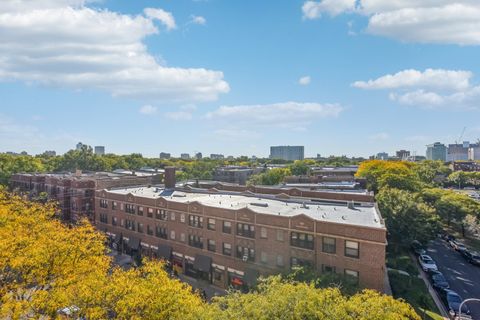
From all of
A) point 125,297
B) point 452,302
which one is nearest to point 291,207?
point 452,302

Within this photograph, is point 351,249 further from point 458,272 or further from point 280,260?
point 458,272

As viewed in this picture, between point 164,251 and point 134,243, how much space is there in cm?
753

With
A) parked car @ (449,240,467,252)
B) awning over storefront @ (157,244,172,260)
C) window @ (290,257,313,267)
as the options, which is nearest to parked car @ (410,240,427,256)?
parked car @ (449,240,467,252)

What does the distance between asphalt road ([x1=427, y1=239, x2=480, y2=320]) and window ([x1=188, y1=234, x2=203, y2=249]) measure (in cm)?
3406

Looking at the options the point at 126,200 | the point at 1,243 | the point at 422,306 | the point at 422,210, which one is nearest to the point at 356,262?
the point at 422,306

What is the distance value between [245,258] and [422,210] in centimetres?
2992

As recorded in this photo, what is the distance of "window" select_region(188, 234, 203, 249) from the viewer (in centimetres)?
4675

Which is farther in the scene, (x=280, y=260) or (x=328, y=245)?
(x=280, y=260)

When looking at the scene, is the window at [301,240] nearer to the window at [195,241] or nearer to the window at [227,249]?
the window at [227,249]

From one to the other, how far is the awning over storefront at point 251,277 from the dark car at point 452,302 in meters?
22.0

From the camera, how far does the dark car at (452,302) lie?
118 feet

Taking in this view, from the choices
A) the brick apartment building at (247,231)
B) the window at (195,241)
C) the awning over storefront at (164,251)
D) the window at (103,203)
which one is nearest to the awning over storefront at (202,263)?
the brick apartment building at (247,231)

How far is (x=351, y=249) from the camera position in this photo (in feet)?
113

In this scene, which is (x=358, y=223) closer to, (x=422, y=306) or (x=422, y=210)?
(x=422, y=306)
